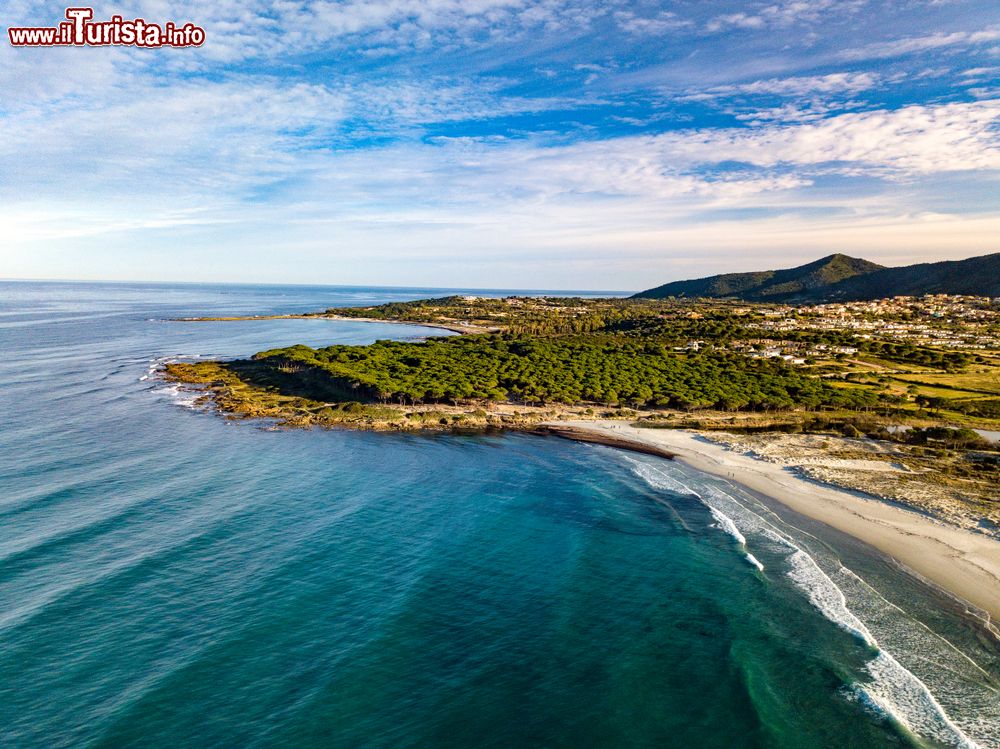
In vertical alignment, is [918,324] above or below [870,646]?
above

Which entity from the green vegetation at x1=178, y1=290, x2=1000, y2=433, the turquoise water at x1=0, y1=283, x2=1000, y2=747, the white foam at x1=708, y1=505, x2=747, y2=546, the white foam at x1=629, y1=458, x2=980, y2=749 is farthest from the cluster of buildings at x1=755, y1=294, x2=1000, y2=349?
the turquoise water at x1=0, y1=283, x2=1000, y2=747

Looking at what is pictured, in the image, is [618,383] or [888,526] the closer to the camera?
[888,526]

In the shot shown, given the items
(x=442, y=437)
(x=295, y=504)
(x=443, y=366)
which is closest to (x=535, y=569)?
(x=295, y=504)

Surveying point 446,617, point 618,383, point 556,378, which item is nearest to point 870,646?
point 446,617

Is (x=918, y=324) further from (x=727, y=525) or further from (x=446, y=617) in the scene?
(x=446, y=617)

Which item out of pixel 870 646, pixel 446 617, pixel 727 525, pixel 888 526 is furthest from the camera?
pixel 727 525

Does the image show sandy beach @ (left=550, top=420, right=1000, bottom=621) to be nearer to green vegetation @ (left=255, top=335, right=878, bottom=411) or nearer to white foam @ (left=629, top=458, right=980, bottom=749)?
white foam @ (left=629, top=458, right=980, bottom=749)

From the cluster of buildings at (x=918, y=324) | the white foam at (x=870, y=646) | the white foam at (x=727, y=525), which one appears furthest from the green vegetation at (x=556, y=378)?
the cluster of buildings at (x=918, y=324)
